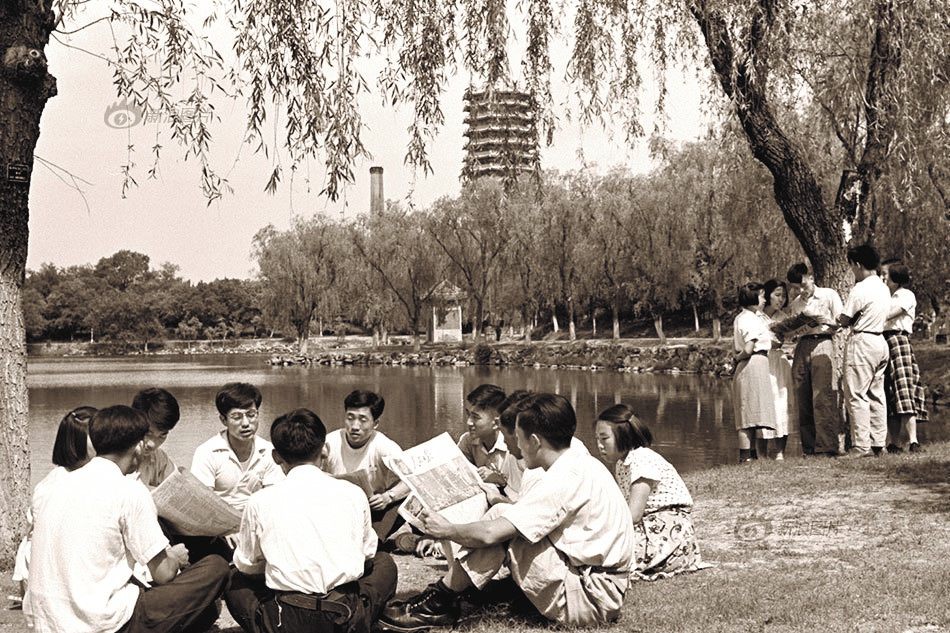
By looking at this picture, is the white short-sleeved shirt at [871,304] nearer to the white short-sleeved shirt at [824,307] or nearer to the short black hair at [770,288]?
the white short-sleeved shirt at [824,307]

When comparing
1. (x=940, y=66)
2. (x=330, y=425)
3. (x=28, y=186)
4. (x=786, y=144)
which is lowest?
(x=330, y=425)

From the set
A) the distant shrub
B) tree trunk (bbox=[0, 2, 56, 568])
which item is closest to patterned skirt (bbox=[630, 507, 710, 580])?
tree trunk (bbox=[0, 2, 56, 568])

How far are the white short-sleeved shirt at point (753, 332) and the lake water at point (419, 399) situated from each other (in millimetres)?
2765

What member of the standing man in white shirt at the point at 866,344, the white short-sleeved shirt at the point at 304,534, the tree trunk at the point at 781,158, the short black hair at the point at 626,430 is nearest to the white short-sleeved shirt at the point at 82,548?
the white short-sleeved shirt at the point at 304,534

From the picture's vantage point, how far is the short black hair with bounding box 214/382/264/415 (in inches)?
176

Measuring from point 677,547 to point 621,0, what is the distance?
15.5 ft

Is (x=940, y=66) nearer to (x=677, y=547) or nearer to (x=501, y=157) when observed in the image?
(x=501, y=157)

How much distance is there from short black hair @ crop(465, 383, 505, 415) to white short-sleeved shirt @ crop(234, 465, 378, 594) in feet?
5.79

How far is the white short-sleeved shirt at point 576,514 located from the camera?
3.26 meters

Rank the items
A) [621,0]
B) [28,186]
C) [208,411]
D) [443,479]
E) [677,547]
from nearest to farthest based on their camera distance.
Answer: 1. [443,479]
2. [677,547]
3. [28,186]
4. [621,0]
5. [208,411]

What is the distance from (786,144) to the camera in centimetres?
815

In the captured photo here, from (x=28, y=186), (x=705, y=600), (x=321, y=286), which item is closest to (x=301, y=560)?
(x=705, y=600)

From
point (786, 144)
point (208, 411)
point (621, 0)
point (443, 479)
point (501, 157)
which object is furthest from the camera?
point (208, 411)

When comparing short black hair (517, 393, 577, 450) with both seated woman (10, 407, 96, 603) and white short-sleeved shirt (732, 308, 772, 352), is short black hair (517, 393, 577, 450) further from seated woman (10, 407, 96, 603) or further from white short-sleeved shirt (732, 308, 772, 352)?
white short-sleeved shirt (732, 308, 772, 352)
